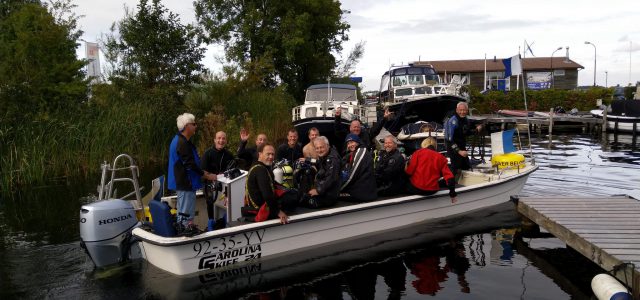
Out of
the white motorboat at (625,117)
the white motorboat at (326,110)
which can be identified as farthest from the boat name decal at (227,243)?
the white motorboat at (625,117)

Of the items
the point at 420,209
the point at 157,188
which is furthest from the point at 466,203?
the point at 157,188

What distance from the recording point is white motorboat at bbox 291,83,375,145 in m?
16.0

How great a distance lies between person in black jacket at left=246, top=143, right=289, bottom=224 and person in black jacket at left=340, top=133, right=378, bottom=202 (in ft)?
4.71

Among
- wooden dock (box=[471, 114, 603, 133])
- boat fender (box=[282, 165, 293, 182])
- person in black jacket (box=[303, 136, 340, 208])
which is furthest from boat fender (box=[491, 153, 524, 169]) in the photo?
wooden dock (box=[471, 114, 603, 133])

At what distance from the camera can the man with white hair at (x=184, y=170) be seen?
263 inches

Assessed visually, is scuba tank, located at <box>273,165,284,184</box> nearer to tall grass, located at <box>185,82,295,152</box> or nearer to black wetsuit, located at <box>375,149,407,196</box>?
black wetsuit, located at <box>375,149,407,196</box>

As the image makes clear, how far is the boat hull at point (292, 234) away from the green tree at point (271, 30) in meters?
17.4

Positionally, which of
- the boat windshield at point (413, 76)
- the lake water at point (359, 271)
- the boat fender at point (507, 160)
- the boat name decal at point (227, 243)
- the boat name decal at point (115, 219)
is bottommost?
the lake water at point (359, 271)

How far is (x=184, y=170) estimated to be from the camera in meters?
6.74

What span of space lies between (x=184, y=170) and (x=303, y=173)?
1887 mm

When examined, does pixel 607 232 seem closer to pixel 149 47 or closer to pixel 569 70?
pixel 149 47

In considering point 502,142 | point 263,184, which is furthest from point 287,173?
point 502,142

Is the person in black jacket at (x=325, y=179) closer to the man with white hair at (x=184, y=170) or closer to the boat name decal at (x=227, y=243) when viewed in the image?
the boat name decal at (x=227, y=243)

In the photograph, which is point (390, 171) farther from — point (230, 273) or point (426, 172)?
point (230, 273)
